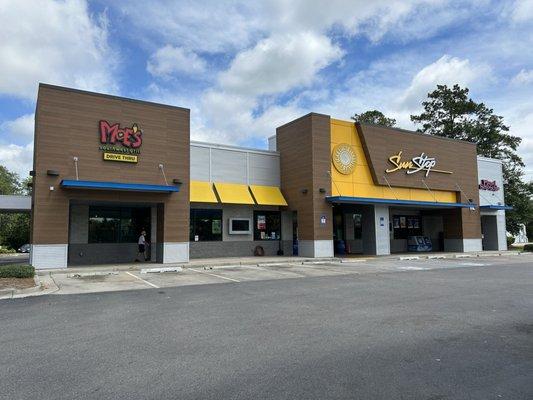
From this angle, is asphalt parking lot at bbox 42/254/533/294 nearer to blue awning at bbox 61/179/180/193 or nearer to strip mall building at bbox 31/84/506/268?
strip mall building at bbox 31/84/506/268

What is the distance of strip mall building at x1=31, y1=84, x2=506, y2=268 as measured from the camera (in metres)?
20.7

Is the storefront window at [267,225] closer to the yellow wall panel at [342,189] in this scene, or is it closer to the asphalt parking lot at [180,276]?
the yellow wall panel at [342,189]

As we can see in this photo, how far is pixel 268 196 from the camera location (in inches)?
1118

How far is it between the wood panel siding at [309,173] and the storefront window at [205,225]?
15.9 feet

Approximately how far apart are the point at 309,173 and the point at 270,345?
20.7 m

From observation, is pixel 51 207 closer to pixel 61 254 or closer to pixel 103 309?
pixel 61 254

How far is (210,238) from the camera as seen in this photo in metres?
26.9

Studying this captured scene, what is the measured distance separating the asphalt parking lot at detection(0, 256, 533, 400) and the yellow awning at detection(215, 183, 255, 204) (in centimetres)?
1386

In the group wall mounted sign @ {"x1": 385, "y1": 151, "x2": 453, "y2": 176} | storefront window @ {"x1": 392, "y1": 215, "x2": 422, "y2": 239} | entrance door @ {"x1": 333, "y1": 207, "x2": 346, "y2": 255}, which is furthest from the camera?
storefront window @ {"x1": 392, "y1": 215, "x2": 422, "y2": 239}

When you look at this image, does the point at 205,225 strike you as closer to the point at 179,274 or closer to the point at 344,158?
the point at 179,274

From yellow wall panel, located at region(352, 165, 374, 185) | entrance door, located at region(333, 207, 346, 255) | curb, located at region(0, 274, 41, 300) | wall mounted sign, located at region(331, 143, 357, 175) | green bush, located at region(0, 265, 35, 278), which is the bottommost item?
curb, located at region(0, 274, 41, 300)

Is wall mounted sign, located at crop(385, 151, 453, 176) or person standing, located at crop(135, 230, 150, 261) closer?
person standing, located at crop(135, 230, 150, 261)

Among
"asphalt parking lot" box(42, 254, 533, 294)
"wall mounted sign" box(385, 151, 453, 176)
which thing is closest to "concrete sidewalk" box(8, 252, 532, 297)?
"asphalt parking lot" box(42, 254, 533, 294)

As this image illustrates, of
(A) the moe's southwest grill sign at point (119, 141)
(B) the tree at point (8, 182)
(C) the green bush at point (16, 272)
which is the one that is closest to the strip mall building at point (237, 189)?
(A) the moe's southwest grill sign at point (119, 141)
